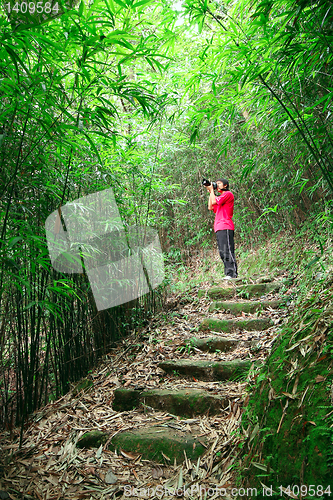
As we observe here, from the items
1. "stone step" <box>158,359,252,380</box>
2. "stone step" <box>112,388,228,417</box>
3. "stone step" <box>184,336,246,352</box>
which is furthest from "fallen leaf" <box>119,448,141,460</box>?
"stone step" <box>184,336,246,352</box>

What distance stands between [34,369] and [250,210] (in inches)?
169

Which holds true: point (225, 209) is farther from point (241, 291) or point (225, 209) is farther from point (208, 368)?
point (208, 368)

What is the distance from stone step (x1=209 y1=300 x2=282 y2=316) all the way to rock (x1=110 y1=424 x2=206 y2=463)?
150 centimetres

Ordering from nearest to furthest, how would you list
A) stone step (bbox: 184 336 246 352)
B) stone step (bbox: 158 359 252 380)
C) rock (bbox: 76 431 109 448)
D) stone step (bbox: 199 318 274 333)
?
rock (bbox: 76 431 109 448)
stone step (bbox: 158 359 252 380)
stone step (bbox: 184 336 246 352)
stone step (bbox: 199 318 274 333)

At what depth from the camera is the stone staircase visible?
1.50 meters

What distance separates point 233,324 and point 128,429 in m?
1.28

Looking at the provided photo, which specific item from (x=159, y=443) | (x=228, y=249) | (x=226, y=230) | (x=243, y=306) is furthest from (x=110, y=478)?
(x=226, y=230)

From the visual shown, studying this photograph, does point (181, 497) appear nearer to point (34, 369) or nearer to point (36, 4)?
point (34, 369)

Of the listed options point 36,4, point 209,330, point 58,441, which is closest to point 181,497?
point 58,441

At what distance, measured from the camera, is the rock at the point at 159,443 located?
142 cm

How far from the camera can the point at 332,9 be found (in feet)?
4.52

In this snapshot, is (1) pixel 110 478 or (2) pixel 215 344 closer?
(1) pixel 110 478

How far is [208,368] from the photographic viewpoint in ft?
6.61

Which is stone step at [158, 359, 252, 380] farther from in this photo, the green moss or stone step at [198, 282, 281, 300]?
stone step at [198, 282, 281, 300]
